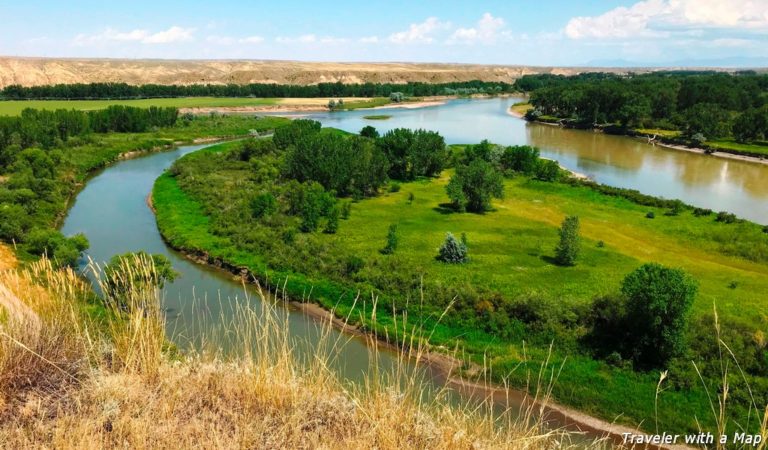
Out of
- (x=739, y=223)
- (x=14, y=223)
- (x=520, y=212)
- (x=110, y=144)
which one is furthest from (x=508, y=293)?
(x=110, y=144)

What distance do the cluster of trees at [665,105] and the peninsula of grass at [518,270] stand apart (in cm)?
4300

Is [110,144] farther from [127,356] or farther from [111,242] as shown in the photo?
[127,356]

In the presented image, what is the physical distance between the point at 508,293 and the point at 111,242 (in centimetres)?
2470

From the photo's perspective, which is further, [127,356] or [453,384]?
[453,384]

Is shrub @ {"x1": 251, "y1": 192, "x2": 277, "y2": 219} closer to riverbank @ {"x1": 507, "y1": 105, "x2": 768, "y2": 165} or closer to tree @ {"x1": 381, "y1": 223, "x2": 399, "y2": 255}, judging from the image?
tree @ {"x1": 381, "y1": 223, "x2": 399, "y2": 255}

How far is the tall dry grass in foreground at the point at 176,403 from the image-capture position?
5.55 m

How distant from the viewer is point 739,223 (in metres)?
35.0

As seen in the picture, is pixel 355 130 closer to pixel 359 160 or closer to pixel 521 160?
pixel 521 160

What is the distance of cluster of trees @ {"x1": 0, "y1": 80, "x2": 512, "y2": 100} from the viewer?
111 m

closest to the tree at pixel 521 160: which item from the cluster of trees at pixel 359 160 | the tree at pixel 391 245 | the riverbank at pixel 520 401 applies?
the cluster of trees at pixel 359 160

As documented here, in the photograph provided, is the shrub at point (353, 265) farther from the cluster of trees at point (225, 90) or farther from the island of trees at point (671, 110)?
the cluster of trees at point (225, 90)

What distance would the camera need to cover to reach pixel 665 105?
92688mm

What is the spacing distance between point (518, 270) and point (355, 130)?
202 feet

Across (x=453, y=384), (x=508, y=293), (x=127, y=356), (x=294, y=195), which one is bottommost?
(x=453, y=384)
